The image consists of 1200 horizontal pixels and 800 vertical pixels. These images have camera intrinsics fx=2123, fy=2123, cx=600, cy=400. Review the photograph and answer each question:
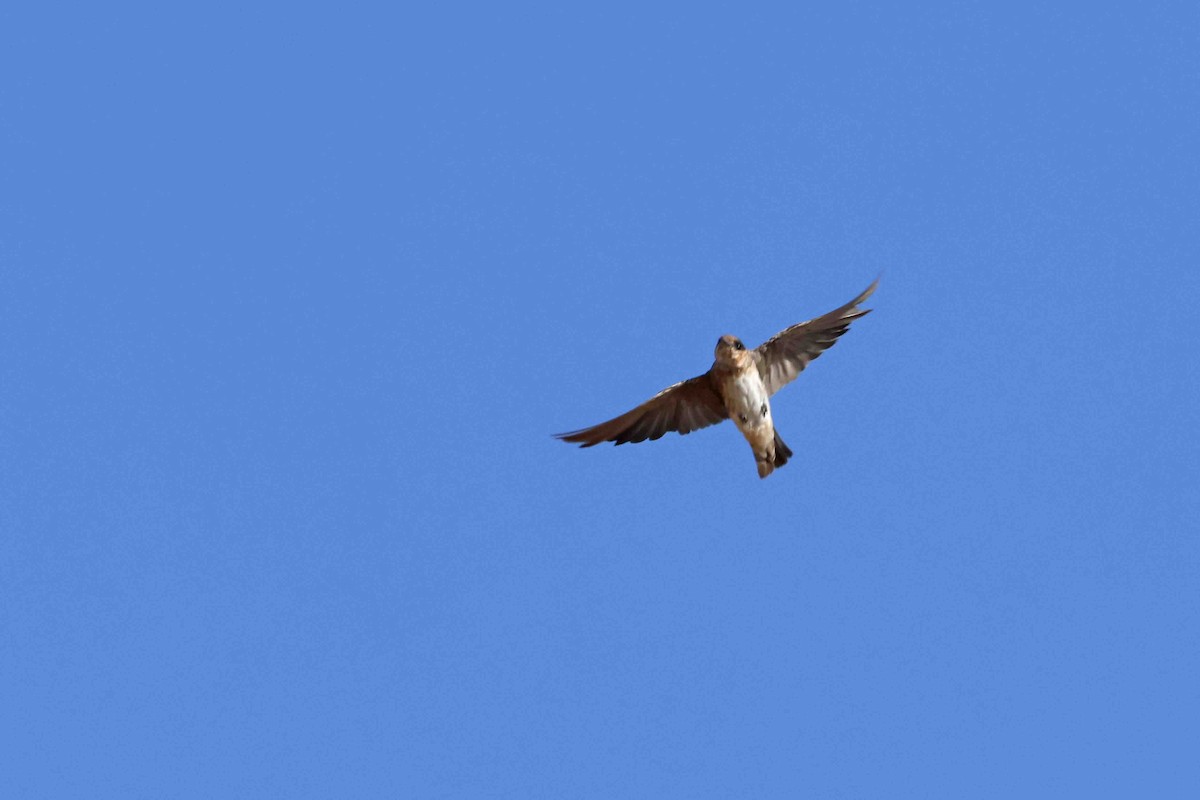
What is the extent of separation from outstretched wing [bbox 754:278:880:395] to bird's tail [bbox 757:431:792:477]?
2.04ft

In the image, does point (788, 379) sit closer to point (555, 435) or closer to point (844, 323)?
point (844, 323)

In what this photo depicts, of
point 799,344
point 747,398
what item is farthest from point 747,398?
point 799,344

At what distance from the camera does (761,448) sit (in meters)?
24.3

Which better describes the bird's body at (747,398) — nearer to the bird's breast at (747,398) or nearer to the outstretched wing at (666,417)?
the bird's breast at (747,398)

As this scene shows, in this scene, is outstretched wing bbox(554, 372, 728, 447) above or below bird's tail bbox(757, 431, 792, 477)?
above

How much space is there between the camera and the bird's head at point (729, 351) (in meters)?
23.9

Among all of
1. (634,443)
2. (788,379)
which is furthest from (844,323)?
(634,443)

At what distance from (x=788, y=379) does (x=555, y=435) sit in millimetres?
2775

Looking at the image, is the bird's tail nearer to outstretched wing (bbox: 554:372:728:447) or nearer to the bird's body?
the bird's body

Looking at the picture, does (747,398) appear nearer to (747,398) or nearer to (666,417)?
(747,398)

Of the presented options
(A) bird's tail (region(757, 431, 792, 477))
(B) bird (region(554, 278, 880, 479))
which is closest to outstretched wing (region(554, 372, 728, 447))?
(B) bird (region(554, 278, 880, 479))

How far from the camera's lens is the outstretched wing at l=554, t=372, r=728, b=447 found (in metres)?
24.5

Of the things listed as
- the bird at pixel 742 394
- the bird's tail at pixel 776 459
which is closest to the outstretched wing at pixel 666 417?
the bird at pixel 742 394

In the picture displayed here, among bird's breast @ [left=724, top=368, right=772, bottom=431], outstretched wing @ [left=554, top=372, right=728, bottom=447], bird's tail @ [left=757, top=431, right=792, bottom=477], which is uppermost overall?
outstretched wing @ [left=554, top=372, right=728, bottom=447]
